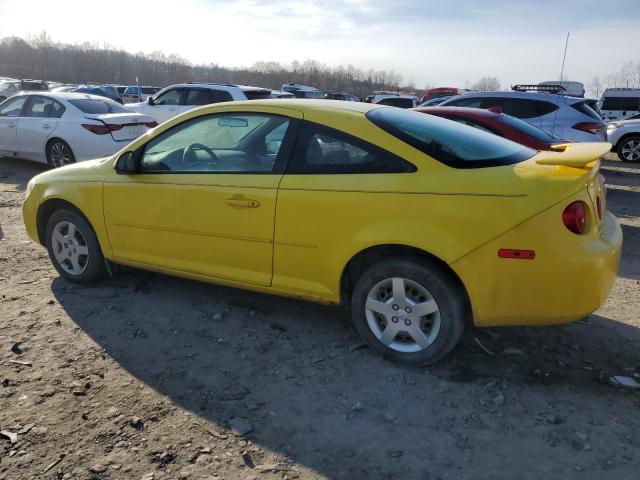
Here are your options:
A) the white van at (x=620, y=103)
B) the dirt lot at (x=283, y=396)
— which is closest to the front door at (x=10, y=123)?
the dirt lot at (x=283, y=396)

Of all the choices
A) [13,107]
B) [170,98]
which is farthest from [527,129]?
[13,107]

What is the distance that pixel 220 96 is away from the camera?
1231 cm

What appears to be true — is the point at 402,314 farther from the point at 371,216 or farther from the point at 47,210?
the point at 47,210

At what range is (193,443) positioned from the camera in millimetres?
2654

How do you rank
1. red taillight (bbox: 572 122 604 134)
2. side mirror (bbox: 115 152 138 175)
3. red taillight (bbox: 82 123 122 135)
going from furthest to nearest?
red taillight (bbox: 572 122 604 134) → red taillight (bbox: 82 123 122 135) → side mirror (bbox: 115 152 138 175)

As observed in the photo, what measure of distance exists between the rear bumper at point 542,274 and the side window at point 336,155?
709mm

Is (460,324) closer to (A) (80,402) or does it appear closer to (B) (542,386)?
(B) (542,386)

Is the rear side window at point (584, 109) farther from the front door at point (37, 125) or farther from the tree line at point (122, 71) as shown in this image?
the tree line at point (122, 71)

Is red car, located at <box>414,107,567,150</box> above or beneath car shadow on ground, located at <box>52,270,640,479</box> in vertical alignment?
above

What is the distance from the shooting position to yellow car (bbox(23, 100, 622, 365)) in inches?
115

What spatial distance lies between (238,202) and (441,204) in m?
1.37

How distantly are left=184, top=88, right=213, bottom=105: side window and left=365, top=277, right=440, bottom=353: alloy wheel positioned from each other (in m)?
10.5

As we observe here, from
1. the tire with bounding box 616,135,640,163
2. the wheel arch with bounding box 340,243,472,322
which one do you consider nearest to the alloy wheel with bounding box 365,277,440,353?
the wheel arch with bounding box 340,243,472,322

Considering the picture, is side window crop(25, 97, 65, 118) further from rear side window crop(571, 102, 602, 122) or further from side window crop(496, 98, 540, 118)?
rear side window crop(571, 102, 602, 122)
